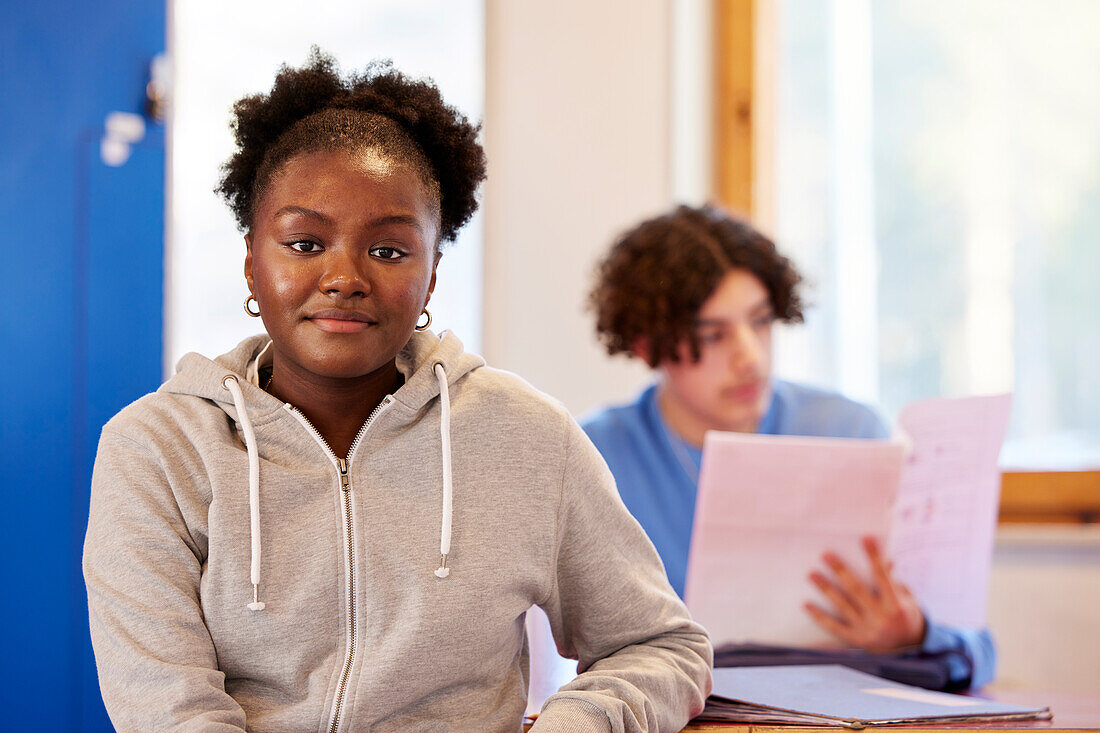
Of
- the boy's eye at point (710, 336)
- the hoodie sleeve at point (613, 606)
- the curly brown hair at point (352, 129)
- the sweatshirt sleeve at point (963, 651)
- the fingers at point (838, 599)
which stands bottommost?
the sweatshirt sleeve at point (963, 651)

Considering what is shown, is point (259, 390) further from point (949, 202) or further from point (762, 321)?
point (949, 202)

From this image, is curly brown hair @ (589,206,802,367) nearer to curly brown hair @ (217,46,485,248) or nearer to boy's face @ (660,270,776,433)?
boy's face @ (660,270,776,433)

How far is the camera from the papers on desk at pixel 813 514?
131 centimetres

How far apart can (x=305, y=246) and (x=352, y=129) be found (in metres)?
0.12

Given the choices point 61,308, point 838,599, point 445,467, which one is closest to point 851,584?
point 838,599

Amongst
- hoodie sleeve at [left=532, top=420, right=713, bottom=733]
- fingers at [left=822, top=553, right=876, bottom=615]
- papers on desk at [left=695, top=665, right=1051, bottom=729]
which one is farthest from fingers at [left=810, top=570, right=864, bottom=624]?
hoodie sleeve at [left=532, top=420, right=713, bottom=733]

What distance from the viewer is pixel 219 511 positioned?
830 millimetres

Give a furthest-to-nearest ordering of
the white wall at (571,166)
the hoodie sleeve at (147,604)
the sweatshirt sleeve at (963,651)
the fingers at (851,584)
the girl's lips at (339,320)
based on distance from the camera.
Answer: the white wall at (571,166)
the fingers at (851,584)
the sweatshirt sleeve at (963,651)
the girl's lips at (339,320)
the hoodie sleeve at (147,604)

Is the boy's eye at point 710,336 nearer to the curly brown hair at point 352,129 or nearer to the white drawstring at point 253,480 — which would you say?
the curly brown hair at point 352,129

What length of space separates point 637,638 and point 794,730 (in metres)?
0.16

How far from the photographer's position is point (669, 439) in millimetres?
1906

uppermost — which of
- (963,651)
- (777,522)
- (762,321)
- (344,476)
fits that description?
(762,321)

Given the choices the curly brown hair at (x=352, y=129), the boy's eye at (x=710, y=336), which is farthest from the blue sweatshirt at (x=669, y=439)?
the curly brown hair at (x=352, y=129)

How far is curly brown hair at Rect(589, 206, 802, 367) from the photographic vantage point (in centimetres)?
184
